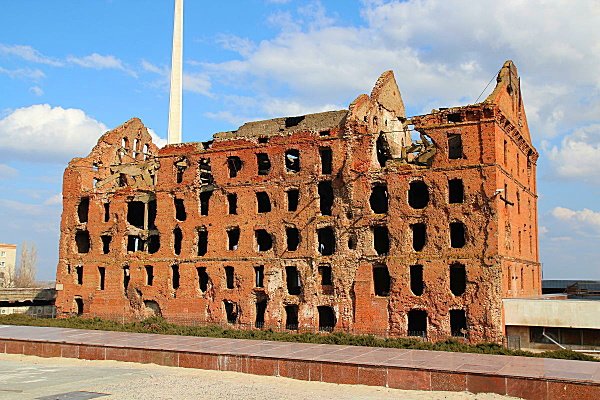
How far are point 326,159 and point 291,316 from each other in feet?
28.6

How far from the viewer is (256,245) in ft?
111

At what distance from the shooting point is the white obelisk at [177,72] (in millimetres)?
60312

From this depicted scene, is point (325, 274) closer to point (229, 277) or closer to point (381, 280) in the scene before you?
point (381, 280)

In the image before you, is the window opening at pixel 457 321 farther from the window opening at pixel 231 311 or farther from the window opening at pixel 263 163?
the window opening at pixel 263 163

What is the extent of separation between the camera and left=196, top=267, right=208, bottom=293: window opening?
35125 millimetres

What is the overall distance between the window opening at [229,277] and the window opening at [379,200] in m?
8.70

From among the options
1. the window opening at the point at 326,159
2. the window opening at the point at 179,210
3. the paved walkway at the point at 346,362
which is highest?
the window opening at the point at 326,159

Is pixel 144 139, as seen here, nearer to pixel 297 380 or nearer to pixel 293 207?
pixel 293 207

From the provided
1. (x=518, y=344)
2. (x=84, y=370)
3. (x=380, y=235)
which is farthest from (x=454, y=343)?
(x=84, y=370)

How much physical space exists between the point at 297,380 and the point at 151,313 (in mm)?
18823

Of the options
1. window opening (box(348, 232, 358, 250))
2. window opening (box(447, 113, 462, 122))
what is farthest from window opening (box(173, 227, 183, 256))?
window opening (box(447, 113, 462, 122))

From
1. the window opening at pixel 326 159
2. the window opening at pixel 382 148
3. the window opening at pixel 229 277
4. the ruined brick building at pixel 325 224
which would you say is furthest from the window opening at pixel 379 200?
the window opening at pixel 229 277

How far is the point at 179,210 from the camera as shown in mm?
37281

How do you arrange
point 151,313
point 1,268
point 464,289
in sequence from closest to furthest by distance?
1. point 464,289
2. point 151,313
3. point 1,268
